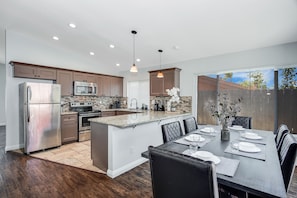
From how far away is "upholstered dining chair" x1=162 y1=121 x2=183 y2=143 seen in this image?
7.14 feet

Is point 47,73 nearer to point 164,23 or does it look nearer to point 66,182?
point 66,182

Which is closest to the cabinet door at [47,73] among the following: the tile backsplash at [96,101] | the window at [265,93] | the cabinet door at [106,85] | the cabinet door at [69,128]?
the tile backsplash at [96,101]

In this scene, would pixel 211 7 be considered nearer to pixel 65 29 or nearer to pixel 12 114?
pixel 65 29

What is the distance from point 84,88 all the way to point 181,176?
15.7ft

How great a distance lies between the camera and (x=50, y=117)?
12.8 feet

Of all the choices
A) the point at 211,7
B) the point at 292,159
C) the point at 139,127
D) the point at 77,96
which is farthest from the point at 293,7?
the point at 77,96

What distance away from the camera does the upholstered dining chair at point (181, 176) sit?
896mm

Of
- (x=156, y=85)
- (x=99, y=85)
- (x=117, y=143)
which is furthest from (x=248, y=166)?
(x=99, y=85)

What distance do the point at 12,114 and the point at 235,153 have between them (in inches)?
197

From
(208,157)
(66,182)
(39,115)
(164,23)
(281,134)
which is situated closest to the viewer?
(208,157)

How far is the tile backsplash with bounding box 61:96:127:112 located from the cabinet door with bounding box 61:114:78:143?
659 millimetres

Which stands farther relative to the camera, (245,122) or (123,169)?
(245,122)

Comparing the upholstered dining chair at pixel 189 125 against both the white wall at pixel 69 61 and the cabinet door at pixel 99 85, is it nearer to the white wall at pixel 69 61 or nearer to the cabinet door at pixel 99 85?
the white wall at pixel 69 61

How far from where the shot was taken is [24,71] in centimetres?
387
